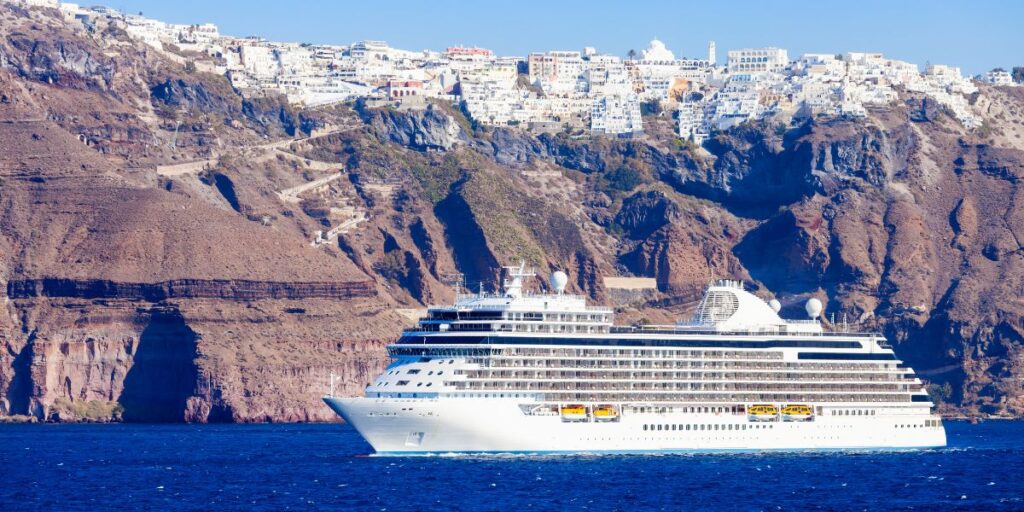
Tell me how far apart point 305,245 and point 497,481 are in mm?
74137

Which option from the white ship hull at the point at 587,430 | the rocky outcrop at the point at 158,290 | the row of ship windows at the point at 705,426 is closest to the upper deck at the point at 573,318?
the white ship hull at the point at 587,430

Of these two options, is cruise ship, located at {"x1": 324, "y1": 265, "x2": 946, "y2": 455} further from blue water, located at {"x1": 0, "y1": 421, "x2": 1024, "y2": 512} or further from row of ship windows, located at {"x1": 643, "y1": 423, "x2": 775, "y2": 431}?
blue water, located at {"x1": 0, "y1": 421, "x2": 1024, "y2": 512}

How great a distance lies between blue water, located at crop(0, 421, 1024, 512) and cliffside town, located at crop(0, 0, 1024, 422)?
1269 inches

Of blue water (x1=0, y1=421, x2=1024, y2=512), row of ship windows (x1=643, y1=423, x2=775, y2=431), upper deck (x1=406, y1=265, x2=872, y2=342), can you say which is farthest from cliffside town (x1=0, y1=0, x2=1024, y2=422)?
row of ship windows (x1=643, y1=423, x2=775, y2=431)

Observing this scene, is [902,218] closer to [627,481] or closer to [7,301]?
[7,301]

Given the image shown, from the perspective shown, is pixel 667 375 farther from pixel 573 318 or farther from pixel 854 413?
pixel 854 413

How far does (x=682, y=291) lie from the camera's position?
183500mm

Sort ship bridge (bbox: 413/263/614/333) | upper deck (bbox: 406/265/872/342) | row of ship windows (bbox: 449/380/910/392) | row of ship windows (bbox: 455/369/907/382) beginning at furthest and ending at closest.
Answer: upper deck (bbox: 406/265/872/342)
ship bridge (bbox: 413/263/614/333)
row of ship windows (bbox: 455/369/907/382)
row of ship windows (bbox: 449/380/910/392)

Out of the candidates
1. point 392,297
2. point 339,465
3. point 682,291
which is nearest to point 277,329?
point 392,297

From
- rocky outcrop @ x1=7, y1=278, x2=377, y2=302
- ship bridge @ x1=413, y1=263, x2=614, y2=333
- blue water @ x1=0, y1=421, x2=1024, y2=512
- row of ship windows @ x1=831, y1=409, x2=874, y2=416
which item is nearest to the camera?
blue water @ x1=0, y1=421, x2=1024, y2=512

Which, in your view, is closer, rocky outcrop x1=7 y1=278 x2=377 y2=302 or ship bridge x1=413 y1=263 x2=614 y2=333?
ship bridge x1=413 y1=263 x2=614 y2=333

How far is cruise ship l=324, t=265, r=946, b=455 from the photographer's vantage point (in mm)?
100812

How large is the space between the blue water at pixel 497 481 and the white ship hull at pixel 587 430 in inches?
26.4

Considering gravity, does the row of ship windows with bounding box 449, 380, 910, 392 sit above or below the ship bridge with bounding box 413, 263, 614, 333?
below
